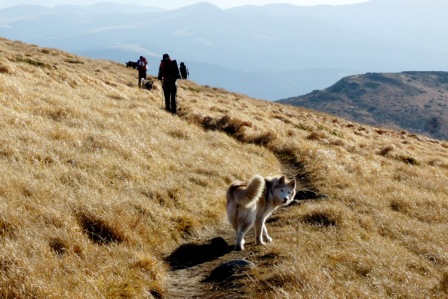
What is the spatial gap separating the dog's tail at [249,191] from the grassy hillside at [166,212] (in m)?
1.02

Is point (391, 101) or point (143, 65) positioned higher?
point (143, 65)

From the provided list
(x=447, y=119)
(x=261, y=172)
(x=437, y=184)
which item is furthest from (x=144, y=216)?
(x=447, y=119)

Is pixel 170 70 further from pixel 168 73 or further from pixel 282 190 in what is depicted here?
pixel 282 190

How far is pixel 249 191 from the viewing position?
829 cm

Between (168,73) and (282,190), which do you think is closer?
(282,190)

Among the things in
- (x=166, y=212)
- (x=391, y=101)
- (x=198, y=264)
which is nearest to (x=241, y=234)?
(x=198, y=264)

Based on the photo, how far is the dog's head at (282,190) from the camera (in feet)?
30.1

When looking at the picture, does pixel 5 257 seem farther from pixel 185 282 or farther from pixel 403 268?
pixel 403 268

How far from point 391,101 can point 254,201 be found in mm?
162697

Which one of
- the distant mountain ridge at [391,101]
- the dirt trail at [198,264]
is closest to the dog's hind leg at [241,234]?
the dirt trail at [198,264]

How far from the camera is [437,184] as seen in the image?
56.4 feet

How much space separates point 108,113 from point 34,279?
12.8 meters

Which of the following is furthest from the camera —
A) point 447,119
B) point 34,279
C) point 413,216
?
point 447,119

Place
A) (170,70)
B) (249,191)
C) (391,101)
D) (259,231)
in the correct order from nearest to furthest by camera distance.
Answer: (249,191), (259,231), (170,70), (391,101)
